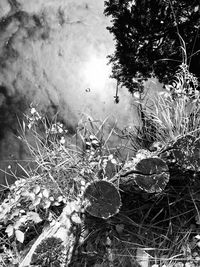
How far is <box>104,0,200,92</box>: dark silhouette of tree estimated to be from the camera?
2393 mm

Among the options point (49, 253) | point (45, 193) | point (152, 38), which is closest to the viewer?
point (49, 253)

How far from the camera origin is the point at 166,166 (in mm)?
1805

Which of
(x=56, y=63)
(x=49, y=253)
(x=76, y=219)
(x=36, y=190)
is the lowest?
(x=49, y=253)

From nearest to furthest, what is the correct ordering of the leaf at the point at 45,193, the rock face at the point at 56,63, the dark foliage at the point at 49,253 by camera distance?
the dark foliage at the point at 49,253, the leaf at the point at 45,193, the rock face at the point at 56,63

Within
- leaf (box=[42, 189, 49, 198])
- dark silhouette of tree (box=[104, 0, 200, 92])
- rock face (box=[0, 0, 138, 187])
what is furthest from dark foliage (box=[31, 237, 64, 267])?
dark silhouette of tree (box=[104, 0, 200, 92])

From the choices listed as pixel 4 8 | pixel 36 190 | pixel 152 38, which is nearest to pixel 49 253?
pixel 36 190

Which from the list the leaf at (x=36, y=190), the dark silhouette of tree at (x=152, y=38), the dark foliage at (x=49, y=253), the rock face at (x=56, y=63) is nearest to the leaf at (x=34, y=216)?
the leaf at (x=36, y=190)

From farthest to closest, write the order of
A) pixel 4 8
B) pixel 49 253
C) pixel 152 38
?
pixel 4 8 < pixel 152 38 < pixel 49 253

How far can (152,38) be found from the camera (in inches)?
98.0

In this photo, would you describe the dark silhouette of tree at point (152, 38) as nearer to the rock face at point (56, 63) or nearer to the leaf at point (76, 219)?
the rock face at point (56, 63)

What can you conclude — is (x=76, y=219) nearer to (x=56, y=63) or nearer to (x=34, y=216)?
(x=34, y=216)

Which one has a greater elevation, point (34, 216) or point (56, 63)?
point (56, 63)

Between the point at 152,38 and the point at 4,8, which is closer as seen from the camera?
the point at 152,38

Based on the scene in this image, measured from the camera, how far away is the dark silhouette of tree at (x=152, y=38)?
7.85ft
